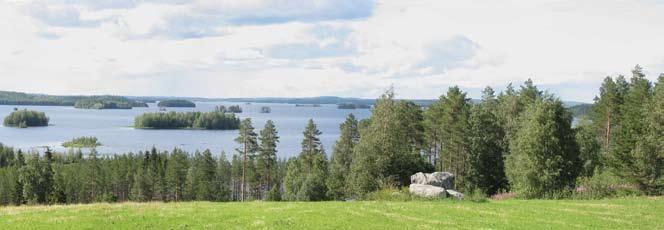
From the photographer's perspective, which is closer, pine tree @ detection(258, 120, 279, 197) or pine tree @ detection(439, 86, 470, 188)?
pine tree @ detection(439, 86, 470, 188)

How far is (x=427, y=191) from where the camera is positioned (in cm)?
3572

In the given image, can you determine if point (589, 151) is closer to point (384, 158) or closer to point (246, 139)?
point (384, 158)

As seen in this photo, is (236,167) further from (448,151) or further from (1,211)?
(1,211)

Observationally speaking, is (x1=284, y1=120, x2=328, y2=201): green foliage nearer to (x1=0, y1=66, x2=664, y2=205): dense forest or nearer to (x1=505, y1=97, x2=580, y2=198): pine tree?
(x1=0, y1=66, x2=664, y2=205): dense forest

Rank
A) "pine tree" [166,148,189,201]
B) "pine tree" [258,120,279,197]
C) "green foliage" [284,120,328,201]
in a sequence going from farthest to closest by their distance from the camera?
"pine tree" [166,148,189,201], "pine tree" [258,120,279,197], "green foliage" [284,120,328,201]

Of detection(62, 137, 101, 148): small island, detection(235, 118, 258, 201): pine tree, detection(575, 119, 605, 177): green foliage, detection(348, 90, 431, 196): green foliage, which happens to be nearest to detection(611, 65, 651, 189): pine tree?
detection(575, 119, 605, 177): green foliage

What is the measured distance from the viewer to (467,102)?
221ft

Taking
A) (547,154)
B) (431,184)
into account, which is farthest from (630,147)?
(431,184)

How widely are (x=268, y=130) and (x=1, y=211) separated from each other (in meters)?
52.8

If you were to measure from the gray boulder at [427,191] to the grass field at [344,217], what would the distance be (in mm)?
5099

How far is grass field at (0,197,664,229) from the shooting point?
2266cm

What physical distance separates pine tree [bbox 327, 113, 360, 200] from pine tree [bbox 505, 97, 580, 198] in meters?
32.8

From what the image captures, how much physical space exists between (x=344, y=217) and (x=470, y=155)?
38615mm

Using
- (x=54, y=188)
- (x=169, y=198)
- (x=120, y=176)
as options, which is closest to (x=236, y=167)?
(x=169, y=198)
